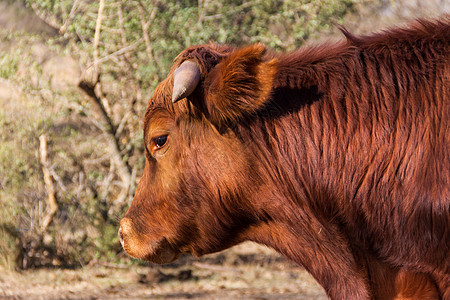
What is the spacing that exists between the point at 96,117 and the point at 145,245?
4.32m

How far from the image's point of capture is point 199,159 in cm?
290

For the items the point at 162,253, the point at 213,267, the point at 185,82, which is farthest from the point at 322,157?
the point at 213,267

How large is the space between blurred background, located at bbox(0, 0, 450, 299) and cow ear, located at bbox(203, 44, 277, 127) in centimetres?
420

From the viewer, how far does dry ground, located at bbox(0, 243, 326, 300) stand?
668 cm

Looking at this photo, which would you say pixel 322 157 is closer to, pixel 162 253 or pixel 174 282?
pixel 162 253

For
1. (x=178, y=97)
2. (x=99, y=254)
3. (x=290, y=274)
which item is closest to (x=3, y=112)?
(x=99, y=254)

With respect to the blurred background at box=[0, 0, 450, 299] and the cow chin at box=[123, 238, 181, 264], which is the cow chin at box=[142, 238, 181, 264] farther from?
the blurred background at box=[0, 0, 450, 299]

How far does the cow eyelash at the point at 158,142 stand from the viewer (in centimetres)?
304

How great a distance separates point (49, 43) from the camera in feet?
22.7

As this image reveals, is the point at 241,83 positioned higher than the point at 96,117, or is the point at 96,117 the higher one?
the point at 241,83

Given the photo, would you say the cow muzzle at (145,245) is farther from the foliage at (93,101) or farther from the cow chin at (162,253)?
the foliage at (93,101)

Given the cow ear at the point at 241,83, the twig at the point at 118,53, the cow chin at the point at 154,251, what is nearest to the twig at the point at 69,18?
the twig at the point at 118,53

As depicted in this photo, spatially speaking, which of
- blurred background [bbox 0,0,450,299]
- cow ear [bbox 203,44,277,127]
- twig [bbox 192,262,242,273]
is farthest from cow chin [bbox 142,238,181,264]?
twig [bbox 192,262,242,273]

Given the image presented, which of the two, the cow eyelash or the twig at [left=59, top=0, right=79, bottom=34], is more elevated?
the cow eyelash
